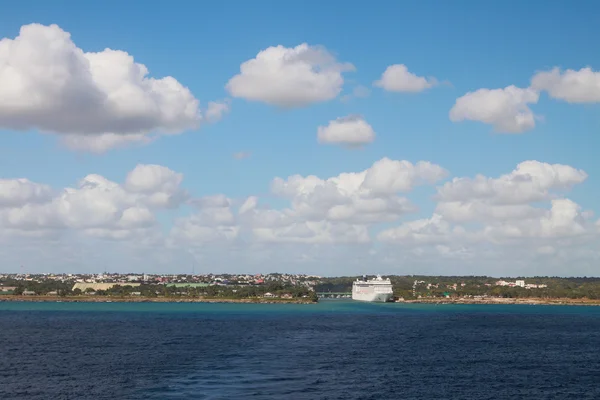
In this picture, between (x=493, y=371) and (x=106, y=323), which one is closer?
(x=493, y=371)

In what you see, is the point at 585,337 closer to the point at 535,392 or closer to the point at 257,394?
the point at 535,392

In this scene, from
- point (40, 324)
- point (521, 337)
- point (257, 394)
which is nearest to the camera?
point (257, 394)

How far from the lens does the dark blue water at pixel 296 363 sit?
248ft

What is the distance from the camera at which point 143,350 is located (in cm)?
11375

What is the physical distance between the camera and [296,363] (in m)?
97.9

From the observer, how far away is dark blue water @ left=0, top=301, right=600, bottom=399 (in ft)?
248

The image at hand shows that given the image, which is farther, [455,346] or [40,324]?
[40,324]

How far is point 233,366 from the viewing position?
310 feet

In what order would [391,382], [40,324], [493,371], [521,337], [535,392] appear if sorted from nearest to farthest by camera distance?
[535,392] < [391,382] < [493,371] < [521,337] < [40,324]

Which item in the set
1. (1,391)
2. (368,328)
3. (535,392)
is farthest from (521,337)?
(1,391)

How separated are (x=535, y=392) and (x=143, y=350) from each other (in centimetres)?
6565

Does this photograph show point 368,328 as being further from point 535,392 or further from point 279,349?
point 535,392

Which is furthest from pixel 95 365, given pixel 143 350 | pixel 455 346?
pixel 455 346

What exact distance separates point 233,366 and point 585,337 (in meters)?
88.1
